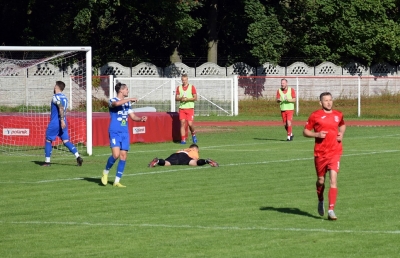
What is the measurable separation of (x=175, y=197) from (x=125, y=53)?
1667 inches

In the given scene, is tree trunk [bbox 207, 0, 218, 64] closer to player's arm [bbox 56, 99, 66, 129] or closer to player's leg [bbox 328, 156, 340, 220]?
player's arm [bbox 56, 99, 66, 129]

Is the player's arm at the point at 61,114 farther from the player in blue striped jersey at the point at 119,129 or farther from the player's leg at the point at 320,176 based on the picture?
the player's leg at the point at 320,176

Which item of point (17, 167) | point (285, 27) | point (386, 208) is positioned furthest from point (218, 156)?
point (285, 27)

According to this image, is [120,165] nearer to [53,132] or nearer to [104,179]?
[104,179]

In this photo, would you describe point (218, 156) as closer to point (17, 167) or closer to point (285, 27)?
point (17, 167)

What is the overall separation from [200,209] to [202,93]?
106 ft

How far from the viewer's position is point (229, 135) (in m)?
31.8

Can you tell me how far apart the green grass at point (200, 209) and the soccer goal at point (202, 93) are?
65.2 feet

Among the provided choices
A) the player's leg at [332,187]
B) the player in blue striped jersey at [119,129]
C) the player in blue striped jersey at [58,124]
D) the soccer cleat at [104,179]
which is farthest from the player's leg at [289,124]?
the player's leg at [332,187]

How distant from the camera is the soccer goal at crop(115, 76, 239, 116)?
43344 mm

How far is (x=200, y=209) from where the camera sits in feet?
46.0

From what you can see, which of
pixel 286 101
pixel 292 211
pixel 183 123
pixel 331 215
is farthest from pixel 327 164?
pixel 286 101

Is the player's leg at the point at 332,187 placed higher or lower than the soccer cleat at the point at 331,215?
higher

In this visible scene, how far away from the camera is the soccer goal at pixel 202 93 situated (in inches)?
1706
